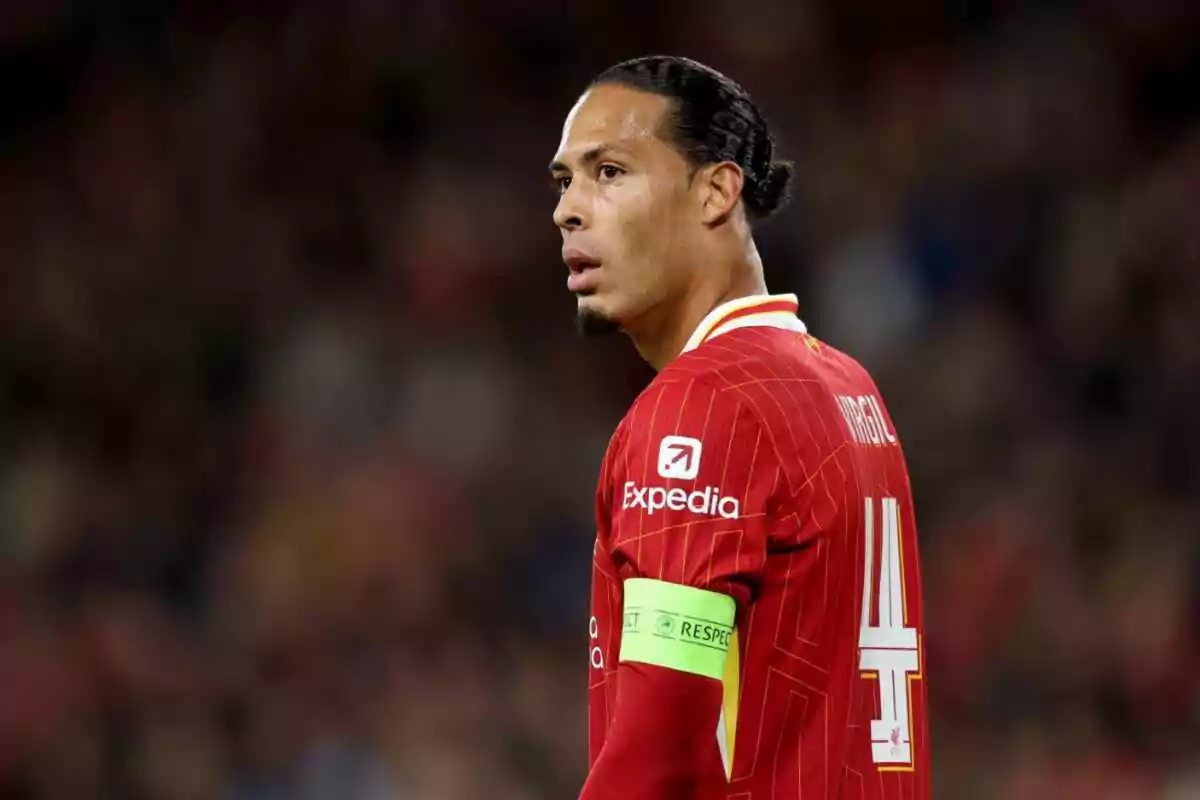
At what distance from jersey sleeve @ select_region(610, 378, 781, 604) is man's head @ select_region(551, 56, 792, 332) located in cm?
34

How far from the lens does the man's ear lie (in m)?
2.76

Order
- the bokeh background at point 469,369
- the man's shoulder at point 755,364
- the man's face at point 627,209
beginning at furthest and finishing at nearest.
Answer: the bokeh background at point 469,369 < the man's face at point 627,209 < the man's shoulder at point 755,364

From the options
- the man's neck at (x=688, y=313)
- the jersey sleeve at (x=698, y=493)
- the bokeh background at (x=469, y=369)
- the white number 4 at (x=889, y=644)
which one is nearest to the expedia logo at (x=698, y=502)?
the jersey sleeve at (x=698, y=493)

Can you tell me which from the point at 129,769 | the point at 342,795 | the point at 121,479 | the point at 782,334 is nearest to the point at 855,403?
the point at 782,334

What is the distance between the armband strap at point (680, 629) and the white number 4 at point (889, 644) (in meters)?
0.33

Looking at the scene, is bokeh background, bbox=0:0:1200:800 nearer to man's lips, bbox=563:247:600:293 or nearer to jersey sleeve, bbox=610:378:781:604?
man's lips, bbox=563:247:600:293

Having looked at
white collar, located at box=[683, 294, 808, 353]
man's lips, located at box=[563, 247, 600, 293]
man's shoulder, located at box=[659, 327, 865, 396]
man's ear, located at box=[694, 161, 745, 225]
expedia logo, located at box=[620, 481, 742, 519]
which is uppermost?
man's ear, located at box=[694, 161, 745, 225]

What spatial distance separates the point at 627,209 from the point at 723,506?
0.58 m

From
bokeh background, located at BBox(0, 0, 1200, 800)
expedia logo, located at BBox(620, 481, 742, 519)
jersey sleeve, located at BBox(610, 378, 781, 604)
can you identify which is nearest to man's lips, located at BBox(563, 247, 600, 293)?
jersey sleeve, located at BBox(610, 378, 781, 604)

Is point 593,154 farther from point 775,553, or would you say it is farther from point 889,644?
point 889,644

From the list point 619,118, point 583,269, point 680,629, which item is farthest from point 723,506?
point 619,118

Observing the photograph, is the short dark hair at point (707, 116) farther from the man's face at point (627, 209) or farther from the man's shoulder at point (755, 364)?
the man's shoulder at point (755, 364)

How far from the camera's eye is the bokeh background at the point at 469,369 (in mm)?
6727

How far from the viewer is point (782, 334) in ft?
8.77
